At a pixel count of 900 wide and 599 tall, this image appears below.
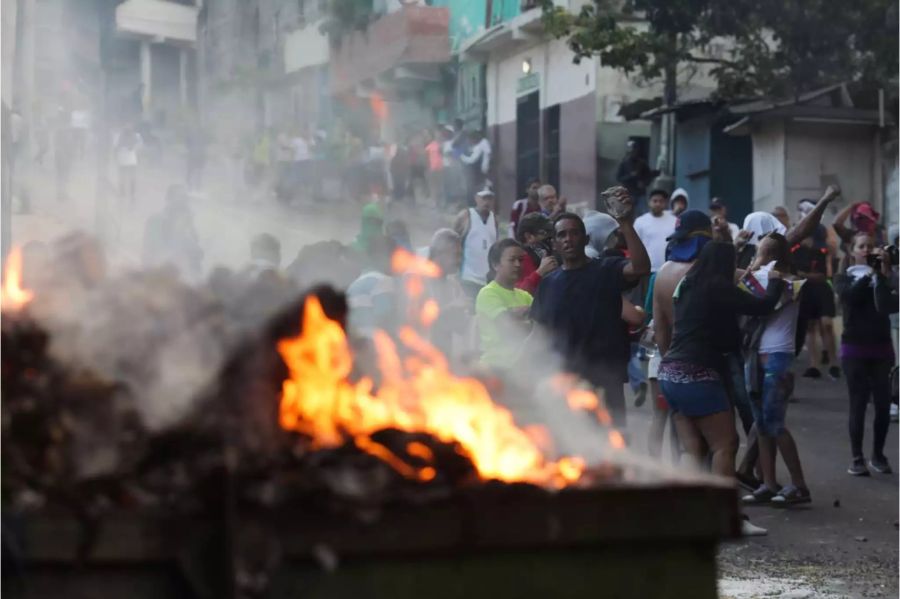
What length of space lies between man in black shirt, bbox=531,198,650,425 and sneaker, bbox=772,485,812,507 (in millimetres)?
2168

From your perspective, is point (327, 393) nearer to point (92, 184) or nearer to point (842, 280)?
point (842, 280)

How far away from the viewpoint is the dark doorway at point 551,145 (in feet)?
96.5

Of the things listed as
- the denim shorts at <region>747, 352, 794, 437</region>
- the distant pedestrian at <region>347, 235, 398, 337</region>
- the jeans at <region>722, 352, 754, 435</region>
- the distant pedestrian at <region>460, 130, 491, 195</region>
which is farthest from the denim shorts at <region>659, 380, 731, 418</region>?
the distant pedestrian at <region>460, 130, 491, 195</region>

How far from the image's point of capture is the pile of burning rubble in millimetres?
3705

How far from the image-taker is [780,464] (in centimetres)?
1126

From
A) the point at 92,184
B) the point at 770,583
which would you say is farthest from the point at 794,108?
the point at 770,583

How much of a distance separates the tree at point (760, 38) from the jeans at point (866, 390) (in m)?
10.9

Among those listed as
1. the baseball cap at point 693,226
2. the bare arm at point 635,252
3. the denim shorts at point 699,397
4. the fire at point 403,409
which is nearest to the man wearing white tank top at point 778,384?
the baseball cap at point 693,226

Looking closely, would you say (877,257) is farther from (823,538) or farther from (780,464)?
(823,538)

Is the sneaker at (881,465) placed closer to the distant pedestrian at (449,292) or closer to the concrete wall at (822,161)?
the distant pedestrian at (449,292)

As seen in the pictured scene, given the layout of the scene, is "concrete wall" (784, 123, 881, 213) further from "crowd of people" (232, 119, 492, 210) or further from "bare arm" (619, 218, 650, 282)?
"bare arm" (619, 218, 650, 282)

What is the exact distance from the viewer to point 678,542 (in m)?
3.88

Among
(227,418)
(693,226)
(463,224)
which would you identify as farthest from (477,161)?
(227,418)

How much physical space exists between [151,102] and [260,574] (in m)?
10.1
